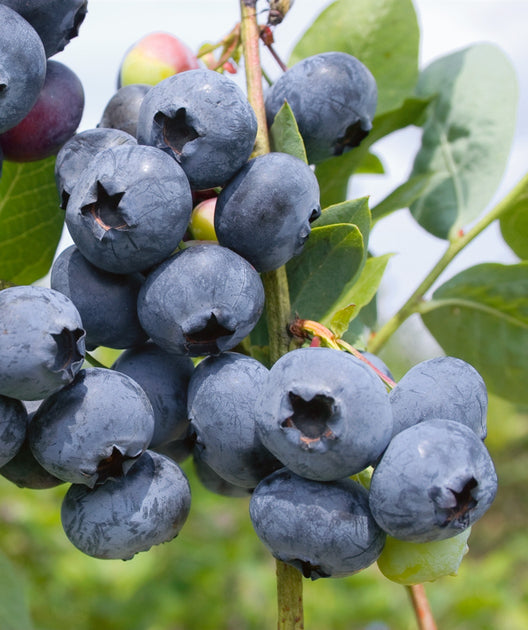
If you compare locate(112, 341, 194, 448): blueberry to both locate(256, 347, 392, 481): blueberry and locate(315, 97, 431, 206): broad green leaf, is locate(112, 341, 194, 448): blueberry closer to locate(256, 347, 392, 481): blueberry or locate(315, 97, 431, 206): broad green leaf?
locate(256, 347, 392, 481): blueberry

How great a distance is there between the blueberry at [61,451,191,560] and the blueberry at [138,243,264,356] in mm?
143

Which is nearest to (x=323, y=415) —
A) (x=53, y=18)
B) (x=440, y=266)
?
(x=53, y=18)

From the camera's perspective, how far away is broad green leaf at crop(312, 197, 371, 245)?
2.87 feet

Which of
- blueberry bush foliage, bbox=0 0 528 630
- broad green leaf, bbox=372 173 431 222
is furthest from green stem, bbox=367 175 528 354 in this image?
broad green leaf, bbox=372 173 431 222

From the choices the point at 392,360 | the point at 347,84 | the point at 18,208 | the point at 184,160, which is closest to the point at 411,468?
the point at 184,160

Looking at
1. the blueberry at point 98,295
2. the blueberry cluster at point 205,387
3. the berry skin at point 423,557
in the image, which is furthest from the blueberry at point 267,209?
the berry skin at point 423,557

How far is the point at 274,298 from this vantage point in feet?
2.72

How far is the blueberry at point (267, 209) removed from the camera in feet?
2.48

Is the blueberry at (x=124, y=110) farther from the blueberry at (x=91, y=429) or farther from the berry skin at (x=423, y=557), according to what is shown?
the berry skin at (x=423, y=557)

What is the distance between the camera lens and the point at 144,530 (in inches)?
29.5

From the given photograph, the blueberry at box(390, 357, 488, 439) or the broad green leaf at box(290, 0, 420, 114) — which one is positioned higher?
the broad green leaf at box(290, 0, 420, 114)

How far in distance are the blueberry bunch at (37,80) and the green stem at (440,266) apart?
59 centimetres

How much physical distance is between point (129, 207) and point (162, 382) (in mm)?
210

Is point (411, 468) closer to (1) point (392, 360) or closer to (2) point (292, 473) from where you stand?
(2) point (292, 473)
